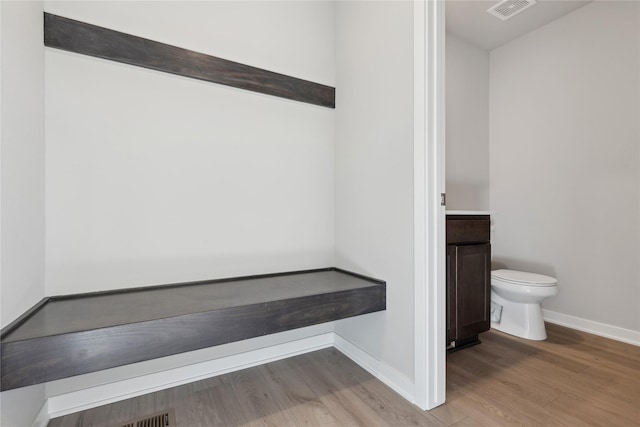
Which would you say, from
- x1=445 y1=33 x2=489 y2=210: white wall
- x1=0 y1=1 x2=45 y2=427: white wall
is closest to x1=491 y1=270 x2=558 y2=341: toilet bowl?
x1=445 y1=33 x2=489 y2=210: white wall

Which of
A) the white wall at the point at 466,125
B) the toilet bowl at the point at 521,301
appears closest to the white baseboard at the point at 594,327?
the toilet bowl at the point at 521,301

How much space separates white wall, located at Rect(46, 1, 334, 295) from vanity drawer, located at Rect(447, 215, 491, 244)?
821 mm

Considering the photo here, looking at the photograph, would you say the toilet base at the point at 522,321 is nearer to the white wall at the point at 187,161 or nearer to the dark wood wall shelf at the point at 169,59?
the white wall at the point at 187,161

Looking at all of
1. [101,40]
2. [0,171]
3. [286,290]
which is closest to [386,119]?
[286,290]

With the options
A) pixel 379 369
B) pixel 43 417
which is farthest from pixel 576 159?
pixel 43 417

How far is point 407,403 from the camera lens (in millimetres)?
1438

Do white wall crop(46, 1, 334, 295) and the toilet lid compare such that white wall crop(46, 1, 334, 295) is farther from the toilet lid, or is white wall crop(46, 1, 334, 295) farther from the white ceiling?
the toilet lid

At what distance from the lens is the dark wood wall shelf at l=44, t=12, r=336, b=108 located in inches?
54.1

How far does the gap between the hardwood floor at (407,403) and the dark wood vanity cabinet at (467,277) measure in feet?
0.66

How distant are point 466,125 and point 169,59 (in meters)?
2.60

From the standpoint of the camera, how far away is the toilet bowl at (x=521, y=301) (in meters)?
2.08

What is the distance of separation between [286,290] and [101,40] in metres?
1.59

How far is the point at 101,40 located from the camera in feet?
4.72

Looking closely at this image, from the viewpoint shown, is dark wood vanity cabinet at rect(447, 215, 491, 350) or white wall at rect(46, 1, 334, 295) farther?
dark wood vanity cabinet at rect(447, 215, 491, 350)
